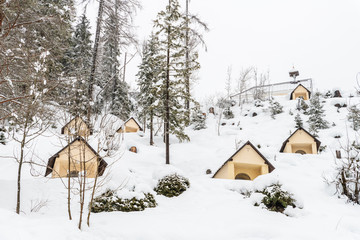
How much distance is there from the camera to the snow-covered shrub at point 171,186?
8.68 meters

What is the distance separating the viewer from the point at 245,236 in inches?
183

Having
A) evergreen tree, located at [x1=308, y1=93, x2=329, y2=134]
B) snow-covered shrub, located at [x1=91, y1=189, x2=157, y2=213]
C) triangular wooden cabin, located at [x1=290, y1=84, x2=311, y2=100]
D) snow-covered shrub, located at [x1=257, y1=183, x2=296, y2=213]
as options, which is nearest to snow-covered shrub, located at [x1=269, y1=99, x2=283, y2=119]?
evergreen tree, located at [x1=308, y1=93, x2=329, y2=134]

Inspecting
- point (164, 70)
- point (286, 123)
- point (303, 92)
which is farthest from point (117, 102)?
point (303, 92)

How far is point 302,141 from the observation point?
15727mm

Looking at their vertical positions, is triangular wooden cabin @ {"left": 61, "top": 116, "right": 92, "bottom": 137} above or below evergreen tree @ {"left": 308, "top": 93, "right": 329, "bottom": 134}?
below

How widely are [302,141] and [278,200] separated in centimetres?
1169

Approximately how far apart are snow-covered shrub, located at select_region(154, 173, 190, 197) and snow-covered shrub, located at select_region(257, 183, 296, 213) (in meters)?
3.65

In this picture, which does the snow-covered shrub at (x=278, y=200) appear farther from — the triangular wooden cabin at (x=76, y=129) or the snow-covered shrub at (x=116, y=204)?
the triangular wooden cabin at (x=76, y=129)

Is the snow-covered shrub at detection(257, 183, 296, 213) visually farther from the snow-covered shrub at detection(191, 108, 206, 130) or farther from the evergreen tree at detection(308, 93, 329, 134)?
the snow-covered shrub at detection(191, 108, 206, 130)

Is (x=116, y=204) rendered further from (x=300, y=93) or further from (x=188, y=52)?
(x=300, y=93)

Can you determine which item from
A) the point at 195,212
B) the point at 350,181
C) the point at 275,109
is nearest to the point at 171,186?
the point at 195,212

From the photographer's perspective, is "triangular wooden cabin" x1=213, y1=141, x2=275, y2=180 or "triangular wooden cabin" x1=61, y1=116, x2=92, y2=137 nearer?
"triangular wooden cabin" x1=61, y1=116, x2=92, y2=137

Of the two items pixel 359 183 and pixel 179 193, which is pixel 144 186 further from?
pixel 359 183

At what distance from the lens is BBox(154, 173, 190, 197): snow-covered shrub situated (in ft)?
28.5
